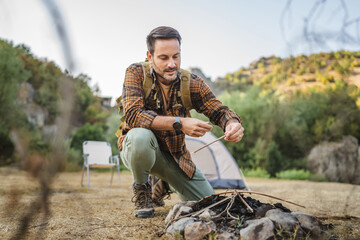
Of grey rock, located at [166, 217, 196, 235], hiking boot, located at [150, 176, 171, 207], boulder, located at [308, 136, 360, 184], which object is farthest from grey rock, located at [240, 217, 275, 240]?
boulder, located at [308, 136, 360, 184]

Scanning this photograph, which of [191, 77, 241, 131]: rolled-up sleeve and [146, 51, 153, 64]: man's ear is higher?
[146, 51, 153, 64]: man's ear

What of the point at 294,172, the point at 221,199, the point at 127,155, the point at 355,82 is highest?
the point at 355,82

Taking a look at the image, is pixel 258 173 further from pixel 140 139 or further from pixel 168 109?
pixel 140 139

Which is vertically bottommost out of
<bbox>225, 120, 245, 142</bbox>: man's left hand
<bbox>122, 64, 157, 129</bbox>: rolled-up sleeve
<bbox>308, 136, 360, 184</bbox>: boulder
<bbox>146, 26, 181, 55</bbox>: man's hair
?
<bbox>308, 136, 360, 184</bbox>: boulder

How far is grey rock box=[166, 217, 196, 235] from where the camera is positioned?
1643mm

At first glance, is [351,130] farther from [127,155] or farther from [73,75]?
[73,75]

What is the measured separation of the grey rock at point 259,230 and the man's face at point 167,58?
1188 mm

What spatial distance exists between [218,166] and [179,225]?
3944mm

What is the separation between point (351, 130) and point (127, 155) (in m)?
12.5

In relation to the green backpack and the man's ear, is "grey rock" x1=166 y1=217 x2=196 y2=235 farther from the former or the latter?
the man's ear

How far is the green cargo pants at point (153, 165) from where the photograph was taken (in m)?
2.21

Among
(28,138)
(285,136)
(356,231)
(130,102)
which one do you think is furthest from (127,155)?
(285,136)

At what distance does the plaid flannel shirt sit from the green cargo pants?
0.07 meters

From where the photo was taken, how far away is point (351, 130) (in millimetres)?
12250
